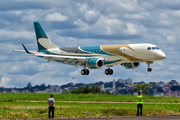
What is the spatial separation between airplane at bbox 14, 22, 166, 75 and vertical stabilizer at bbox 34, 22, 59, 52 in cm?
111

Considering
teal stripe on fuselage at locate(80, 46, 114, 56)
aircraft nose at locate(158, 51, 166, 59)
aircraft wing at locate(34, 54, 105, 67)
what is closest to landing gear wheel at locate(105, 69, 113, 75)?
teal stripe on fuselage at locate(80, 46, 114, 56)

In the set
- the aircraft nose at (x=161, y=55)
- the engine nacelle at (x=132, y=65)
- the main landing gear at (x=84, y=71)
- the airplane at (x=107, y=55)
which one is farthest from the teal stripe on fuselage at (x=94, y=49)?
the aircraft nose at (x=161, y=55)

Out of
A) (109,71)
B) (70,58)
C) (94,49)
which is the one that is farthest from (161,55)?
(70,58)

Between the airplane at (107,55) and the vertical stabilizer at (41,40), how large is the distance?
111 centimetres

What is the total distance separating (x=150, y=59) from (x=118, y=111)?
88.9 feet

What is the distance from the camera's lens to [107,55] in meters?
67.6

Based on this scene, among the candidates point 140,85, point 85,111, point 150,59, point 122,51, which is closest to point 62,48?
point 122,51

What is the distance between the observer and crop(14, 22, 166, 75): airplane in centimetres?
6244

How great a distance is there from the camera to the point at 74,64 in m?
73.8

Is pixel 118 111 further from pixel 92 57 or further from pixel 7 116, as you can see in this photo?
pixel 92 57

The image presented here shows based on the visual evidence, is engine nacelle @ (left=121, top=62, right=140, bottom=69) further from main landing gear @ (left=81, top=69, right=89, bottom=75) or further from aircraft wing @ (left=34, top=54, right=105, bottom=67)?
aircraft wing @ (left=34, top=54, right=105, bottom=67)

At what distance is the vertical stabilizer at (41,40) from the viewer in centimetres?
8181

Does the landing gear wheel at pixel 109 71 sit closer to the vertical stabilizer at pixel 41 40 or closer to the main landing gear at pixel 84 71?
the main landing gear at pixel 84 71

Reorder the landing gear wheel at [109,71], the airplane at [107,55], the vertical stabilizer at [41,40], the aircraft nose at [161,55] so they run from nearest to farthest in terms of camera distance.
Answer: the aircraft nose at [161,55], the airplane at [107,55], the landing gear wheel at [109,71], the vertical stabilizer at [41,40]
